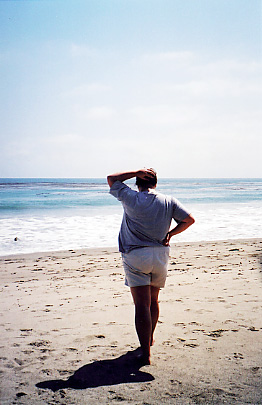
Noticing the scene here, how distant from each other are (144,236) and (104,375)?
47.5 inches

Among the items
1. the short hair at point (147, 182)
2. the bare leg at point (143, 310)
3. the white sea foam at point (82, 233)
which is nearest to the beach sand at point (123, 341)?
the bare leg at point (143, 310)

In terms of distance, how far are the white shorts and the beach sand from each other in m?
0.77

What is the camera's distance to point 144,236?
120 inches

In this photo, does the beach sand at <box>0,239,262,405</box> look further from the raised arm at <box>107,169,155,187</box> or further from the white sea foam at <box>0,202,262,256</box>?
the white sea foam at <box>0,202,262,256</box>

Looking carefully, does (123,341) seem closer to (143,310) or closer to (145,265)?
(143,310)

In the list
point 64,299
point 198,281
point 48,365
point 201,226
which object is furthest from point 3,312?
point 201,226

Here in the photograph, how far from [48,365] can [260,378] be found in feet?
5.86

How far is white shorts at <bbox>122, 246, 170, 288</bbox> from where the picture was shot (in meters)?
3.00

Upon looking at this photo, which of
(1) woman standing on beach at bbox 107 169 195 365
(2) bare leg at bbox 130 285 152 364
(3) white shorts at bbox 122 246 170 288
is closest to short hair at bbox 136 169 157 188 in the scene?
(1) woman standing on beach at bbox 107 169 195 365

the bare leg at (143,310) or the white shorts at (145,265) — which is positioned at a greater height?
the white shorts at (145,265)

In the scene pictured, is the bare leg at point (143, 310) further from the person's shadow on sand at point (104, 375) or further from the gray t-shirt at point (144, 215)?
the gray t-shirt at point (144, 215)

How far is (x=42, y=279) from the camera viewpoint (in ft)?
21.6

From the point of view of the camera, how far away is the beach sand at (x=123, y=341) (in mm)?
2693

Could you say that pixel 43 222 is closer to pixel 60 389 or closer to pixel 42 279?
pixel 42 279
